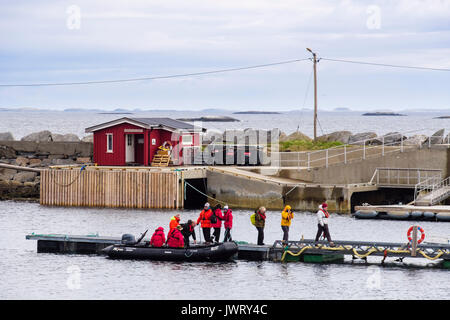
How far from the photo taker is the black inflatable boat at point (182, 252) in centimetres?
3388

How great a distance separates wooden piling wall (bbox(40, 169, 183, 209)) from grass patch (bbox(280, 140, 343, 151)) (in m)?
13.6

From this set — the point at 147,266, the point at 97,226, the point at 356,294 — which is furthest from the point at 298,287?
the point at 97,226

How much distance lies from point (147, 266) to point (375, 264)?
9.17 meters

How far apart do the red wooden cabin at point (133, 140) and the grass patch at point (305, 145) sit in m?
9.63

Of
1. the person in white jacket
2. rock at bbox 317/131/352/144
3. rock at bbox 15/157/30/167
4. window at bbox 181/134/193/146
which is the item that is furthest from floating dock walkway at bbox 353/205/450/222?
rock at bbox 15/157/30/167

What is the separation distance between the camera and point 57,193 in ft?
176

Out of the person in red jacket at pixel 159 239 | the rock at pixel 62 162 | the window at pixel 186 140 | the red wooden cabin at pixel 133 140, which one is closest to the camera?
the person in red jacket at pixel 159 239

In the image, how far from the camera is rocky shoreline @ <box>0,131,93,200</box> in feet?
200

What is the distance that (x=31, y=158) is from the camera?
63438 mm

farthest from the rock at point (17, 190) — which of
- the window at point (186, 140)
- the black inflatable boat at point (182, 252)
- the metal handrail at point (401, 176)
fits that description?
the black inflatable boat at point (182, 252)

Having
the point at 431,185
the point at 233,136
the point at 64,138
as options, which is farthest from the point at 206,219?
the point at 64,138

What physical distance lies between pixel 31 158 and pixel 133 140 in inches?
431

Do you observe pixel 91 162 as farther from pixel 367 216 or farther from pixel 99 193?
pixel 367 216

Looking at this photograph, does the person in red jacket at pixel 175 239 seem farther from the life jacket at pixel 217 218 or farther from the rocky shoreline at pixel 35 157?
the rocky shoreline at pixel 35 157
